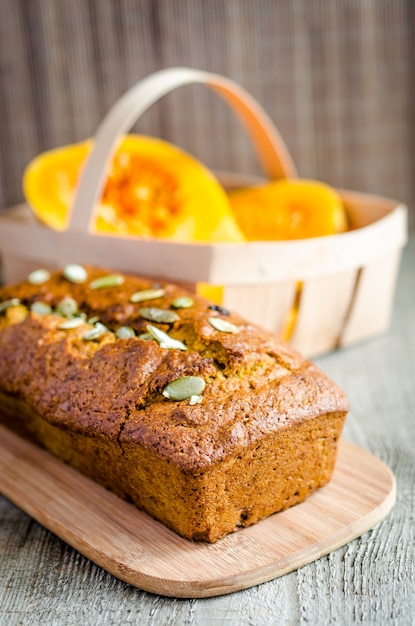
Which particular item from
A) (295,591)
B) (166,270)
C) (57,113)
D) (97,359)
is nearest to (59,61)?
(57,113)

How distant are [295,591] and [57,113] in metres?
1.92

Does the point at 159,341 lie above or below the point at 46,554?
above

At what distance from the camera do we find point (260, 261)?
1609 mm

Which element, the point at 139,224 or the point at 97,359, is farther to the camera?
the point at 139,224

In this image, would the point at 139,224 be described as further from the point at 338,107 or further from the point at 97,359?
the point at 338,107

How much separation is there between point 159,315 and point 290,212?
68 centimetres

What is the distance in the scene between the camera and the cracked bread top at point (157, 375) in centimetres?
109

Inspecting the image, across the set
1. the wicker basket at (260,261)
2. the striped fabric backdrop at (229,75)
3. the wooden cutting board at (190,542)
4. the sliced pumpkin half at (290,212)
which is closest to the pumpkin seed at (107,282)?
the wicker basket at (260,261)

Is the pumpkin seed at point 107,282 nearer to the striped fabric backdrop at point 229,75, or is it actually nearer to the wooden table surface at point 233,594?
the wooden table surface at point 233,594

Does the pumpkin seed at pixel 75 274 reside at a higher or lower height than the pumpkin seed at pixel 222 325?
lower

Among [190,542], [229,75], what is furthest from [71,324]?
[229,75]

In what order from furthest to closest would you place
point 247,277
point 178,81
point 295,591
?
point 178,81 → point 247,277 → point 295,591

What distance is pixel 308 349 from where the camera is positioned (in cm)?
180

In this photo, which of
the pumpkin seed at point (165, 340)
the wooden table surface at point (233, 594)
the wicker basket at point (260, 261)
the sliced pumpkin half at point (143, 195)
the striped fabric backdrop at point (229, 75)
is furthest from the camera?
the striped fabric backdrop at point (229, 75)
